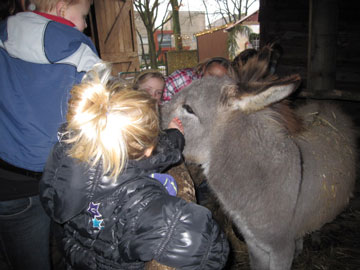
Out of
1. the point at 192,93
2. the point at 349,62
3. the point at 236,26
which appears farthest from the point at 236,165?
the point at 236,26

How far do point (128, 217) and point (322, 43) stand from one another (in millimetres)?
3804

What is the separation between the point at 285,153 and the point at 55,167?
5.30ft

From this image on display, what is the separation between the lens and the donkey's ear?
5.11 ft

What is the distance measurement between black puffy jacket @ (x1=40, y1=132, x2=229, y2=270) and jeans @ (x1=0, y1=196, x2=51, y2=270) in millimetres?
459

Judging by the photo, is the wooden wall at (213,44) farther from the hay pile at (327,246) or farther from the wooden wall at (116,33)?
the hay pile at (327,246)

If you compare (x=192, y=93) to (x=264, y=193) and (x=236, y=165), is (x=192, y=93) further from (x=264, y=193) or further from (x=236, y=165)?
(x=264, y=193)

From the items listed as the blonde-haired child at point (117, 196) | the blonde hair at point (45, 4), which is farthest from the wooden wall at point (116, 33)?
the blonde-haired child at point (117, 196)

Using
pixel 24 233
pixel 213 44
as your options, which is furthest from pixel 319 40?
pixel 213 44

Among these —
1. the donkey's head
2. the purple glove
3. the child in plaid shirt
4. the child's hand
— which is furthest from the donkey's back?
the child in plaid shirt

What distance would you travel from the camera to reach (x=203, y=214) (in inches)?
45.7

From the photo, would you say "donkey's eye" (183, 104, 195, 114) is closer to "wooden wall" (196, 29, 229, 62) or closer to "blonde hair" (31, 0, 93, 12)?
"blonde hair" (31, 0, 93, 12)

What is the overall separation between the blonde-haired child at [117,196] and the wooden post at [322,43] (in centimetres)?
339

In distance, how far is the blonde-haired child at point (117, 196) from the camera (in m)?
1.11

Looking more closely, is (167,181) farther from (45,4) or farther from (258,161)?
(45,4)
